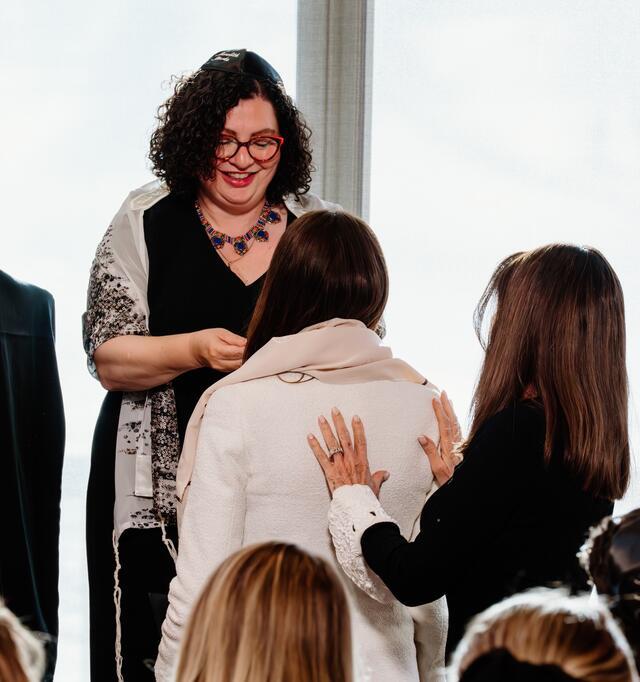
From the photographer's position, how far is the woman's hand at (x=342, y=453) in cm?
179

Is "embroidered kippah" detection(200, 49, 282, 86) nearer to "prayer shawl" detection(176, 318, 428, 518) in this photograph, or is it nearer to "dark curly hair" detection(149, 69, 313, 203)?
"dark curly hair" detection(149, 69, 313, 203)

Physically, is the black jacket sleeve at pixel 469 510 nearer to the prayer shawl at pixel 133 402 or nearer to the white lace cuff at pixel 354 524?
the white lace cuff at pixel 354 524

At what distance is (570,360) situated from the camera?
1.69 meters

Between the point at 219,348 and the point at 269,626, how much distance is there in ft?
3.08

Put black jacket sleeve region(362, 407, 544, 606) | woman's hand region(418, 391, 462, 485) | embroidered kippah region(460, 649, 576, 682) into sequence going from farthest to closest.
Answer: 1. woman's hand region(418, 391, 462, 485)
2. black jacket sleeve region(362, 407, 544, 606)
3. embroidered kippah region(460, 649, 576, 682)

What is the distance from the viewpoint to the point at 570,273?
→ 5.64ft

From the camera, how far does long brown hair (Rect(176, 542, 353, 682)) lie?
1.18 metres

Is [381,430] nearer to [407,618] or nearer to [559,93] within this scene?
[407,618]

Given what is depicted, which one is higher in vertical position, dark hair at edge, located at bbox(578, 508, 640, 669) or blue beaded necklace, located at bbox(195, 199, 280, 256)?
blue beaded necklace, located at bbox(195, 199, 280, 256)

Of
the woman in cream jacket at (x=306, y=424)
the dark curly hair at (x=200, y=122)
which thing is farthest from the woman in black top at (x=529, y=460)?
the dark curly hair at (x=200, y=122)

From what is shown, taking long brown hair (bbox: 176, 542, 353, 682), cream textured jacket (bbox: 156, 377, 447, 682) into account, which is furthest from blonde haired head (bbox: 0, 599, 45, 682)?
cream textured jacket (bbox: 156, 377, 447, 682)

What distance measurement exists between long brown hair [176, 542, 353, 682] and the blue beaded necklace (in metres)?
1.16

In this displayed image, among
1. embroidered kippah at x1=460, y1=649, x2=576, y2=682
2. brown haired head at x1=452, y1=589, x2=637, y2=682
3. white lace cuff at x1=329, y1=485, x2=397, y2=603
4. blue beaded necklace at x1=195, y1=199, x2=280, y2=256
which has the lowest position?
white lace cuff at x1=329, y1=485, x2=397, y2=603

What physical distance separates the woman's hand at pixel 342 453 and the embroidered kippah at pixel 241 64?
0.83m
